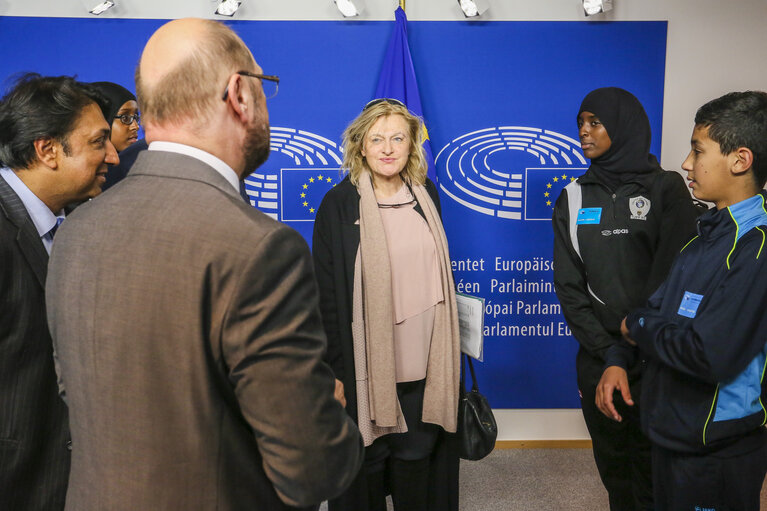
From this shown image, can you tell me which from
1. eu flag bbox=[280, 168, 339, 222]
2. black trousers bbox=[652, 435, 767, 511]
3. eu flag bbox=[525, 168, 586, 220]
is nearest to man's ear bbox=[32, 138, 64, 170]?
eu flag bbox=[280, 168, 339, 222]

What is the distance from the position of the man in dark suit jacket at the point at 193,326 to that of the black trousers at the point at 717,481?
110 centimetres

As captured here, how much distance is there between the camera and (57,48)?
3.21m

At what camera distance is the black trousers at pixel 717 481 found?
4.93 ft

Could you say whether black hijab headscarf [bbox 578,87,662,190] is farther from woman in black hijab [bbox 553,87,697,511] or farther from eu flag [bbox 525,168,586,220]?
eu flag [bbox 525,168,586,220]

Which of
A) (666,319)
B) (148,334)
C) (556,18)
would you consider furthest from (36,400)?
(556,18)

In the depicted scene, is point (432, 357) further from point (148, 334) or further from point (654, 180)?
point (148, 334)

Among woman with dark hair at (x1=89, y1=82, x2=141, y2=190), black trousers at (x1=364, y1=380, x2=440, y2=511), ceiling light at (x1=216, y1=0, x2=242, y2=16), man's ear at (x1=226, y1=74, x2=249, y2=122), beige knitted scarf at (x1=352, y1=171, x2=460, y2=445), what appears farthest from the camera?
ceiling light at (x1=216, y1=0, x2=242, y2=16)

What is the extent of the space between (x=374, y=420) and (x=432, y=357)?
33 centimetres

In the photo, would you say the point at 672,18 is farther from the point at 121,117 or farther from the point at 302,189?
the point at 121,117

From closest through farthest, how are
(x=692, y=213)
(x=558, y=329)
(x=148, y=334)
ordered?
(x=148, y=334)
(x=692, y=213)
(x=558, y=329)

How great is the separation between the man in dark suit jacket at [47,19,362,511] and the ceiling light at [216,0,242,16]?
247cm

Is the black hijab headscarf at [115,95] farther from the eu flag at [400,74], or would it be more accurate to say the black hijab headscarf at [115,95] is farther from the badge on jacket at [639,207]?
the badge on jacket at [639,207]

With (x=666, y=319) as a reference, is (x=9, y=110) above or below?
above

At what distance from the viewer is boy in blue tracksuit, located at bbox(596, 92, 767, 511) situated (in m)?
1.42
